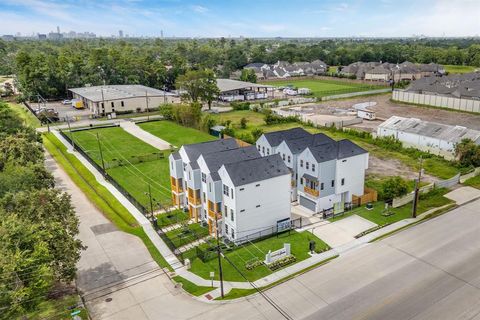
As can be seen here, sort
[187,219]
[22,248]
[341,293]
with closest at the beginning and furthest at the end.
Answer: [22,248]
[341,293]
[187,219]

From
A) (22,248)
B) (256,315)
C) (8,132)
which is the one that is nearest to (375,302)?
(256,315)

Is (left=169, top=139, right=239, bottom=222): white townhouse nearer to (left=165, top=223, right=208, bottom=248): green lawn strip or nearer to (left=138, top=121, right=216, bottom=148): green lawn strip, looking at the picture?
(left=165, top=223, right=208, bottom=248): green lawn strip

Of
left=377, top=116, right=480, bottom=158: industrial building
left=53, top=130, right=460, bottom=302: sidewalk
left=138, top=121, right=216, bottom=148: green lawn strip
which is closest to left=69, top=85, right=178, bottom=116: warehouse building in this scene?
left=138, top=121, right=216, bottom=148: green lawn strip

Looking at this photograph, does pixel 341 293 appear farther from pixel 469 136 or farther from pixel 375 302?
pixel 469 136

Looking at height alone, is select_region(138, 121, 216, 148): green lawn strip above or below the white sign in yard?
above

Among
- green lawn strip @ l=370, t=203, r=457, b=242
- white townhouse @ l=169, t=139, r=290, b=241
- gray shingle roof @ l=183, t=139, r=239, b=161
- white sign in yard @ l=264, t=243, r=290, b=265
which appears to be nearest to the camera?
white sign in yard @ l=264, t=243, r=290, b=265

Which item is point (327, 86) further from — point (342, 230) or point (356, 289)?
point (356, 289)

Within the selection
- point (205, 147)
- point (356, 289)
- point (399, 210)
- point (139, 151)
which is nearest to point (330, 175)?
point (399, 210)
